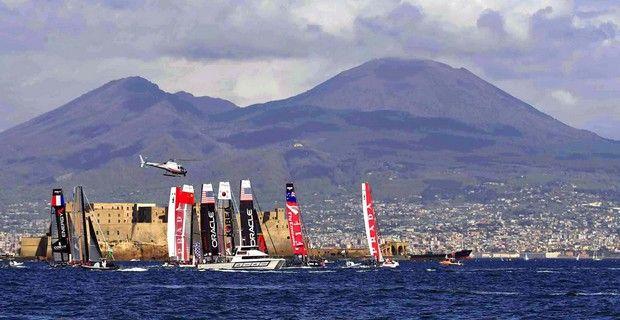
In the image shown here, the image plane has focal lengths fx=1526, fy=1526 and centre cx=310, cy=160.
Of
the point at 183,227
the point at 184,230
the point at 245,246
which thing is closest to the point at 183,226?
the point at 183,227

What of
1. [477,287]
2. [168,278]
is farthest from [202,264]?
[477,287]

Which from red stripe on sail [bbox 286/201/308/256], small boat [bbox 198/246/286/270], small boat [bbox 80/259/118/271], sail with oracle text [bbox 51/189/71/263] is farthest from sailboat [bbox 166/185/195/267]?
small boat [bbox 198/246/286/270]

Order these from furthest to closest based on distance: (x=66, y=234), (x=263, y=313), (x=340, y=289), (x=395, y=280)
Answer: (x=66, y=234)
(x=395, y=280)
(x=340, y=289)
(x=263, y=313)

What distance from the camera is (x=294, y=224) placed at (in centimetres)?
18950

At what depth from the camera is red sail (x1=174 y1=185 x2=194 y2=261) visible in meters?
192

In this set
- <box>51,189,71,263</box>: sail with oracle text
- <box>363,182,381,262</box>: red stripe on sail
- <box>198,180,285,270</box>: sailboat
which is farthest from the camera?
<box>363,182,381,262</box>: red stripe on sail

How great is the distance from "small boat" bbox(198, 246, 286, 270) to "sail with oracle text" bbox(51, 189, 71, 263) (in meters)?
20.4

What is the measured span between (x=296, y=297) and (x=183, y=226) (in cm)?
8097

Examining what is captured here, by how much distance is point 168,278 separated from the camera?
150500 mm

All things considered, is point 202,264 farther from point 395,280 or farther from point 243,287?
point 243,287

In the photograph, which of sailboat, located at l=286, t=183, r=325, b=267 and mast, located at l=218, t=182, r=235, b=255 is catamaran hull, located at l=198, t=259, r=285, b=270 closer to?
mast, located at l=218, t=182, r=235, b=255

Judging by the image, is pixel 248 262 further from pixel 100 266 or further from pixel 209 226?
pixel 100 266

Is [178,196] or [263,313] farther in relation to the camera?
[178,196]

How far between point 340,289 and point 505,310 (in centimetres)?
2857
